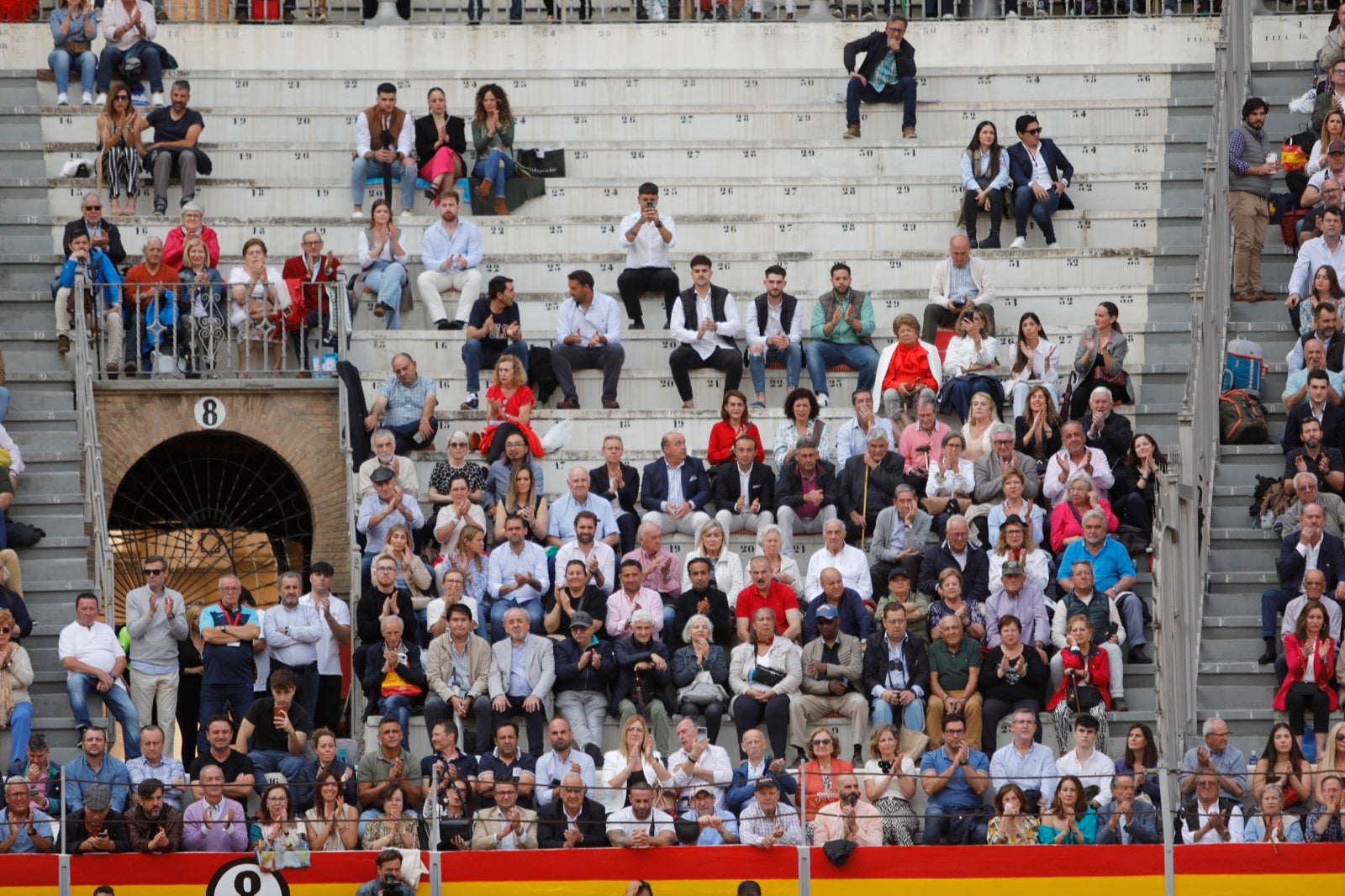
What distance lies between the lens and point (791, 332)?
23.4m

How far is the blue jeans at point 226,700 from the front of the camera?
20.3 metres

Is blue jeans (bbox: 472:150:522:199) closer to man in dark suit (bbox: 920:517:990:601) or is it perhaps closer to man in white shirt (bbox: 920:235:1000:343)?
man in white shirt (bbox: 920:235:1000:343)

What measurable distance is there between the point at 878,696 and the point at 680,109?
8.92 m

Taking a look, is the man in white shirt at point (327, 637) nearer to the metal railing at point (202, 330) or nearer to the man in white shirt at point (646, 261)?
the metal railing at point (202, 330)

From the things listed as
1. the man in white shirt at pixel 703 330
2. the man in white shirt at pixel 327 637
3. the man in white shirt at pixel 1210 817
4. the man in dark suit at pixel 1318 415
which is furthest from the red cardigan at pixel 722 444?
the man in white shirt at pixel 1210 817

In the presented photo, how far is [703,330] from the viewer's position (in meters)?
23.2

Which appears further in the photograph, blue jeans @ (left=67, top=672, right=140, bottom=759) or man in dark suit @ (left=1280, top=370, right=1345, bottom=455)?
man in dark suit @ (left=1280, top=370, right=1345, bottom=455)

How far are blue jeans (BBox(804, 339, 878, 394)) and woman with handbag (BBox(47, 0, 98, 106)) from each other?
8.02m

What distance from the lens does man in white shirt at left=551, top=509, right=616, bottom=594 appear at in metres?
20.7

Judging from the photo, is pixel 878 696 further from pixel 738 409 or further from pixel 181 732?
pixel 181 732

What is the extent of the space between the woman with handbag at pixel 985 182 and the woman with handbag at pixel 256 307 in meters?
6.36

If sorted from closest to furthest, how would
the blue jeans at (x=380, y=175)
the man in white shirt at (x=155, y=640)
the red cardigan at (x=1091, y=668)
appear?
the red cardigan at (x=1091, y=668)
the man in white shirt at (x=155, y=640)
the blue jeans at (x=380, y=175)

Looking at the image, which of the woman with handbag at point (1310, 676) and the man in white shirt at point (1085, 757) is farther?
the woman with handbag at point (1310, 676)

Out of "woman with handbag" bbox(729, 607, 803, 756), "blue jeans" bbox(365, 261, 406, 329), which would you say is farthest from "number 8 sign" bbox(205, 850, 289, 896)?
"blue jeans" bbox(365, 261, 406, 329)
